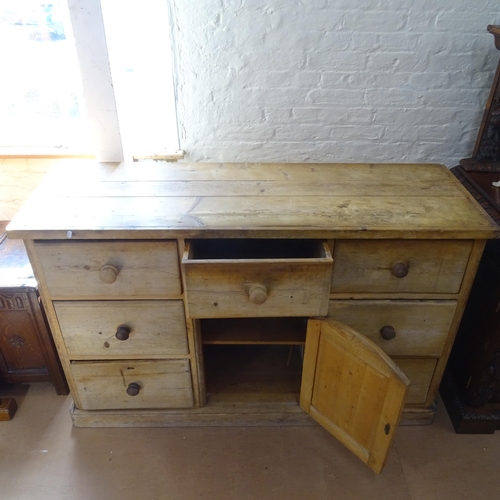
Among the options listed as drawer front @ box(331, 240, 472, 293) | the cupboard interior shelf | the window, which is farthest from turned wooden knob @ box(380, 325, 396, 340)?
the window

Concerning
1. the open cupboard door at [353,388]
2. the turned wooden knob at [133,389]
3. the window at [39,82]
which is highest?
the window at [39,82]

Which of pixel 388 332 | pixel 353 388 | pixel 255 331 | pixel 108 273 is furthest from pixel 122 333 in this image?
pixel 388 332

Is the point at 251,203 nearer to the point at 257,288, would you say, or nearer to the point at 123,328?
the point at 257,288

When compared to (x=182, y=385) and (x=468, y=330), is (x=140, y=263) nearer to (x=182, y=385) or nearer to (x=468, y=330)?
(x=182, y=385)

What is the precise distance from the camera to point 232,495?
135 centimetres

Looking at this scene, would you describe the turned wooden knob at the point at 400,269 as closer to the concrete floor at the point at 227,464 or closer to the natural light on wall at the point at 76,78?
the concrete floor at the point at 227,464

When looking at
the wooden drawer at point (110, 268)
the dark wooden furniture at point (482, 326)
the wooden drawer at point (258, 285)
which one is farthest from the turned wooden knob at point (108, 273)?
the dark wooden furniture at point (482, 326)

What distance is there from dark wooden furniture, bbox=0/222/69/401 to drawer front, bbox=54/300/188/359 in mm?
218

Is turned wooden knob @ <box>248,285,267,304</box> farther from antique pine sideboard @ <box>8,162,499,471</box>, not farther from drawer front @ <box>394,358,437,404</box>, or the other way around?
drawer front @ <box>394,358,437,404</box>

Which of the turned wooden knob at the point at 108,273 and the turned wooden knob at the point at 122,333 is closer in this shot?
the turned wooden knob at the point at 108,273

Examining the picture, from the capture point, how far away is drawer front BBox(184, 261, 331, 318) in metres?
1.12

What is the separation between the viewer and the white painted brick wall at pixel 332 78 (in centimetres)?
140

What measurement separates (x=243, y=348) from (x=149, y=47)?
113cm

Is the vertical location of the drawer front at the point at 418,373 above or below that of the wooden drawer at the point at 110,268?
below
